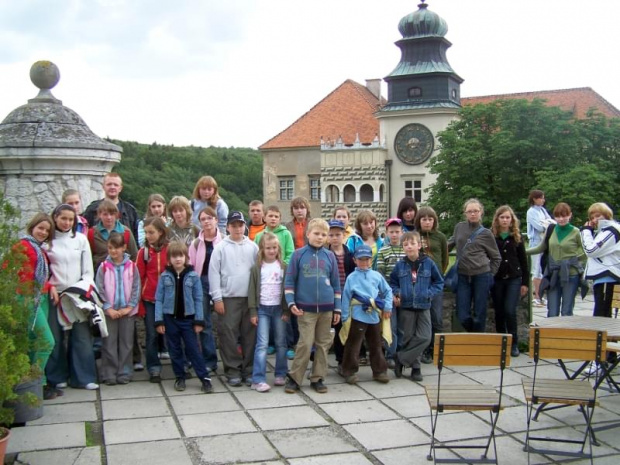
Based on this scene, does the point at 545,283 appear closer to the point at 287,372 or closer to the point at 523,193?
the point at 287,372

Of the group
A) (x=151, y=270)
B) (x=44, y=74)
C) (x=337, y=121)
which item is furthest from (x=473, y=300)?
(x=337, y=121)

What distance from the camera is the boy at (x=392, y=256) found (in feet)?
22.7

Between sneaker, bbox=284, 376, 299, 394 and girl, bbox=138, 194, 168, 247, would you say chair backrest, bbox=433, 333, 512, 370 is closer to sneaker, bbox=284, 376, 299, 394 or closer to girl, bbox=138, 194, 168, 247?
sneaker, bbox=284, 376, 299, 394

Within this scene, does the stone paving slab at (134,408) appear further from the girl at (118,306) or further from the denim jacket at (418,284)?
the denim jacket at (418,284)

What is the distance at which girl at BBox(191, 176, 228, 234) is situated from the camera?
7.49 m

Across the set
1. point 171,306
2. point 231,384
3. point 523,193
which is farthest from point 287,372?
point 523,193

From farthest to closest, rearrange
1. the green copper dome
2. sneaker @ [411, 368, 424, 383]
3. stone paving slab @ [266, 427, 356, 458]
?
the green copper dome → sneaker @ [411, 368, 424, 383] → stone paving slab @ [266, 427, 356, 458]

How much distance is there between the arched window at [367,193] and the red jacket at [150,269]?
37.0 meters

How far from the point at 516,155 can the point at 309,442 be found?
29.1 m

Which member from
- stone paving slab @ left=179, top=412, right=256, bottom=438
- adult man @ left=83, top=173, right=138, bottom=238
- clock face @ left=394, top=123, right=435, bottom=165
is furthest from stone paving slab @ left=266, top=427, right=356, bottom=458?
clock face @ left=394, top=123, right=435, bottom=165

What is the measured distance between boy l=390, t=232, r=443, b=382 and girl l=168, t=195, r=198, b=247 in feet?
7.31

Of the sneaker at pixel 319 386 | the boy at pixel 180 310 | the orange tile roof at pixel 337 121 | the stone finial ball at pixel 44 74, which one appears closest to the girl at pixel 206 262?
the boy at pixel 180 310

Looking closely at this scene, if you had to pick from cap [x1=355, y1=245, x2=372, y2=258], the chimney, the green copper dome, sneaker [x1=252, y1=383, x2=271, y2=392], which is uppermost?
the green copper dome

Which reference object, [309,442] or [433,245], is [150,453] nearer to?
[309,442]
